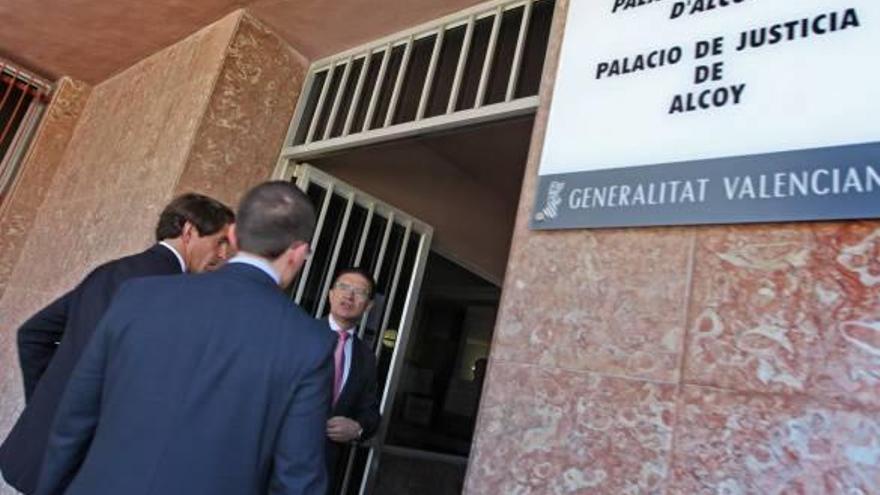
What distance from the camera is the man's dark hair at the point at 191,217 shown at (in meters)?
2.12

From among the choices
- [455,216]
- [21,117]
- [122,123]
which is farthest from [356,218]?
[21,117]

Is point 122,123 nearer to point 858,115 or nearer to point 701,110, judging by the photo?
point 701,110

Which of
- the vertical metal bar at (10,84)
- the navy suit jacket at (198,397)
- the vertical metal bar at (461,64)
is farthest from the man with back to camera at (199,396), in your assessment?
the vertical metal bar at (10,84)

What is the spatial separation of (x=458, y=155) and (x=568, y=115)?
238 cm

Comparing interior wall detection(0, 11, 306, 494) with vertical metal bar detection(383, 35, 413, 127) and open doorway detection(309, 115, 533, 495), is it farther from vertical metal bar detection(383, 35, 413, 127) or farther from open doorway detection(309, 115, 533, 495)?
vertical metal bar detection(383, 35, 413, 127)

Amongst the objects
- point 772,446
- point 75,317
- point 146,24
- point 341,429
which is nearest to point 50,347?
point 75,317

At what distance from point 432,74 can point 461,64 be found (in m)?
0.20

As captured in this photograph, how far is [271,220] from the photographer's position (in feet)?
4.67

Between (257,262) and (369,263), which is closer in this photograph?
(257,262)

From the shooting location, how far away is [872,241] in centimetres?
133

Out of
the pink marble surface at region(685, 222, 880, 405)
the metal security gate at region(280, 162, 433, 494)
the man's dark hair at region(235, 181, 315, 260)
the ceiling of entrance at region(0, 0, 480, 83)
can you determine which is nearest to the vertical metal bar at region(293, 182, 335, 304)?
the metal security gate at region(280, 162, 433, 494)

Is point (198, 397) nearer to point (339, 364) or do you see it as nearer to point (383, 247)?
point (339, 364)

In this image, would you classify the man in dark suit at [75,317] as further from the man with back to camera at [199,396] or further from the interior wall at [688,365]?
the interior wall at [688,365]

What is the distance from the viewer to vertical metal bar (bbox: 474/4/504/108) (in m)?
2.73
